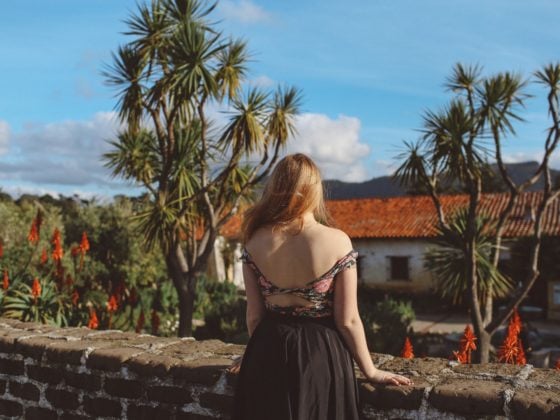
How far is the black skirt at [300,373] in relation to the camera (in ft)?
7.15

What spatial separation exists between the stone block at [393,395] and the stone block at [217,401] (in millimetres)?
598

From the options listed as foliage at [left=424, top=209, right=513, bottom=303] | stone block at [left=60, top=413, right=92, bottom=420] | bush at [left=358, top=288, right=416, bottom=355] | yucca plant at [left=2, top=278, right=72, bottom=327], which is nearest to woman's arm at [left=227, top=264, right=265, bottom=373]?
stone block at [left=60, top=413, right=92, bottom=420]

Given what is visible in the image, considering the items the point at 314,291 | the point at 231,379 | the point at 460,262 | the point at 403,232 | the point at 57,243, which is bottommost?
the point at 231,379

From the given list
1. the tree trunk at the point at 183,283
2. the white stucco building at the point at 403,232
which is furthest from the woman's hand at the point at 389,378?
the white stucco building at the point at 403,232

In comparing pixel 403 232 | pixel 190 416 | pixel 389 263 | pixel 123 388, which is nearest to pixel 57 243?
pixel 123 388

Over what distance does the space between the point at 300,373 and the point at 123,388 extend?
45.8 inches

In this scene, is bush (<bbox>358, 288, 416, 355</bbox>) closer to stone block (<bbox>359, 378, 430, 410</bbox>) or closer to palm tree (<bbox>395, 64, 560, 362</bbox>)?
palm tree (<bbox>395, 64, 560, 362</bbox>)

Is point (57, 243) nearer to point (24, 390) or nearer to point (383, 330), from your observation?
point (24, 390)

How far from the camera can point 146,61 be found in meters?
10.8

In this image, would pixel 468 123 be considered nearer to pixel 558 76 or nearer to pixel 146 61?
pixel 558 76

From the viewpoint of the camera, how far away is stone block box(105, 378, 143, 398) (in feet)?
9.50

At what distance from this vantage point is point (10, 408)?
3465 millimetres

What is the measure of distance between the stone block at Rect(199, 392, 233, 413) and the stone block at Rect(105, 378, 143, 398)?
38cm

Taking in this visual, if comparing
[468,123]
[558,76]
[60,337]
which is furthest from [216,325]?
[60,337]
